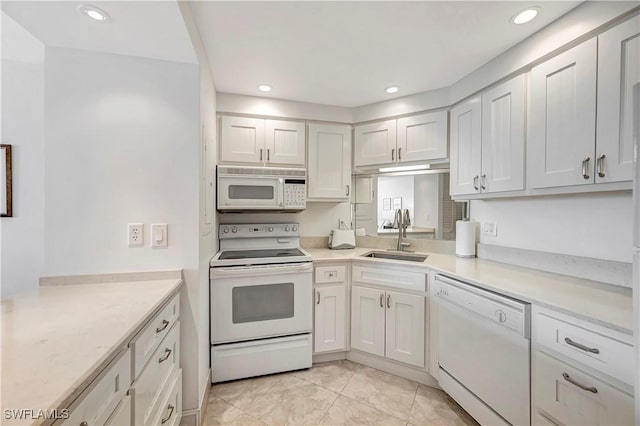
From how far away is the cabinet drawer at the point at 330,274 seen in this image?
2369 mm

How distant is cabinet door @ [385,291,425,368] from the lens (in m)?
2.10

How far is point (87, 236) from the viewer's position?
4.97 ft

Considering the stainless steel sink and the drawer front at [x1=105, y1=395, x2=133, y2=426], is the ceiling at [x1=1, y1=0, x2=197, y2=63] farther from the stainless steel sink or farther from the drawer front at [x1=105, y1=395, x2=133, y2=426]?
the stainless steel sink

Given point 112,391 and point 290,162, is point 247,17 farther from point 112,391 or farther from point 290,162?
point 112,391

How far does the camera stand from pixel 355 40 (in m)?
1.75

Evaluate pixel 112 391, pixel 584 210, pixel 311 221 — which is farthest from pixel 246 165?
pixel 584 210

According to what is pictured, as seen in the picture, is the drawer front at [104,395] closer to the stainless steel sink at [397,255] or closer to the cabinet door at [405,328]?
the cabinet door at [405,328]

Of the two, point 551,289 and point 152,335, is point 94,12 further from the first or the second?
point 551,289

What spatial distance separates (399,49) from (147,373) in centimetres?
226

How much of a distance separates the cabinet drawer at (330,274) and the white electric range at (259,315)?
0.34 feet

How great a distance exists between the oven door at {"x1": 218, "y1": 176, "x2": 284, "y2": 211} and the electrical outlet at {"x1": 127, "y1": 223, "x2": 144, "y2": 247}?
0.81m

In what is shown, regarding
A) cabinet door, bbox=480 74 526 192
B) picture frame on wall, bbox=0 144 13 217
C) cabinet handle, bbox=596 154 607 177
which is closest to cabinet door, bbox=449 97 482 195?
cabinet door, bbox=480 74 526 192

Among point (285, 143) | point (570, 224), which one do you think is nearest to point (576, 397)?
point (570, 224)

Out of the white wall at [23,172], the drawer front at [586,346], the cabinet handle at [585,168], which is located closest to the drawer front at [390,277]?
the drawer front at [586,346]
